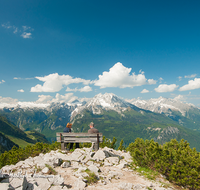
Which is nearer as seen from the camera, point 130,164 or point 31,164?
point 31,164

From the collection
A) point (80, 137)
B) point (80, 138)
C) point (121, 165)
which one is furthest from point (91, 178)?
point (80, 137)

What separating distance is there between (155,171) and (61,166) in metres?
8.45

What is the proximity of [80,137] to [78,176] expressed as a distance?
660 cm

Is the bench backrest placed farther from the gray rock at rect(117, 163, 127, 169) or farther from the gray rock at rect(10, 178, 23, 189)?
the gray rock at rect(10, 178, 23, 189)

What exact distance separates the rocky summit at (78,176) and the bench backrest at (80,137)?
1.62 meters

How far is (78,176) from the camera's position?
975 cm

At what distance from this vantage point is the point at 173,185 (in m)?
9.91

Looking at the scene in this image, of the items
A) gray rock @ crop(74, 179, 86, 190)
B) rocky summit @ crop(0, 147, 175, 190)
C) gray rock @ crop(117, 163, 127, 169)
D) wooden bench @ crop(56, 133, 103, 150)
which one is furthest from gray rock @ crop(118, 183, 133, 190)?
wooden bench @ crop(56, 133, 103, 150)

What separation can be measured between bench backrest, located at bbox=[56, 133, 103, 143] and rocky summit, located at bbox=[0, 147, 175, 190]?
162 centimetres

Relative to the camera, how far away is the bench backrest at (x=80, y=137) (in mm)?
15531

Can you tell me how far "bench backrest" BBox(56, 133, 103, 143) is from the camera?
1553cm

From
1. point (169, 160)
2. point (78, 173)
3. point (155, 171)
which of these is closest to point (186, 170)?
point (169, 160)

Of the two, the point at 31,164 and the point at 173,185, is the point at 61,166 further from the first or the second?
the point at 173,185

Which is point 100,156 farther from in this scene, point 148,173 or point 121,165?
point 148,173
